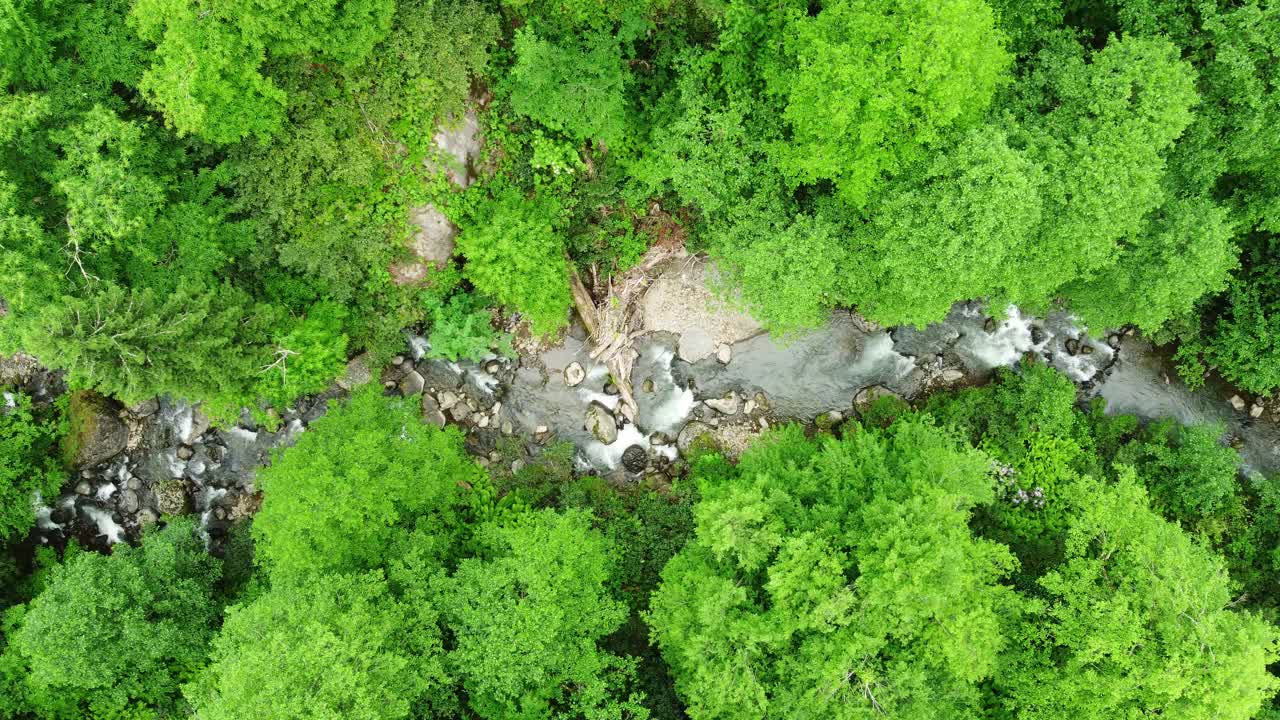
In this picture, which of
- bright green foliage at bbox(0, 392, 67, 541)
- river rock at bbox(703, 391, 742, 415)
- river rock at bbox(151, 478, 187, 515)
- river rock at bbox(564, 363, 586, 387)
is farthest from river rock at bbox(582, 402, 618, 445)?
bright green foliage at bbox(0, 392, 67, 541)

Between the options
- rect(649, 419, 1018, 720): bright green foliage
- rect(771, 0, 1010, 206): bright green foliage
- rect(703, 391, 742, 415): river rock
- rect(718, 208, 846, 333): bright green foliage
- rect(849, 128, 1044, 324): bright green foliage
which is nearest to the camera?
rect(771, 0, 1010, 206): bright green foliage

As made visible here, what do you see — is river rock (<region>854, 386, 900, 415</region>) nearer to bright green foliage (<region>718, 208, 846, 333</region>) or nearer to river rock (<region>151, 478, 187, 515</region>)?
bright green foliage (<region>718, 208, 846, 333</region>)

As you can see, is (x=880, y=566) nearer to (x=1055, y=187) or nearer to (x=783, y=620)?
(x=783, y=620)

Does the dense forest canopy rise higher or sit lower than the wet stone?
higher

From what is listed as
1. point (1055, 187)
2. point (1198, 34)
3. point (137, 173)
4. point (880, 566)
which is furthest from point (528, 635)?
point (1198, 34)

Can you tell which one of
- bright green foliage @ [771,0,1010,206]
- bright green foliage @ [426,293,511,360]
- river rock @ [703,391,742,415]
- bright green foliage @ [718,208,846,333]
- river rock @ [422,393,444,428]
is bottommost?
river rock @ [422,393,444,428]

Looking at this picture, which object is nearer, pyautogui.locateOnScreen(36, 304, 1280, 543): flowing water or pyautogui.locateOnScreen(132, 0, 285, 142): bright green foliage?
pyautogui.locateOnScreen(132, 0, 285, 142): bright green foliage
